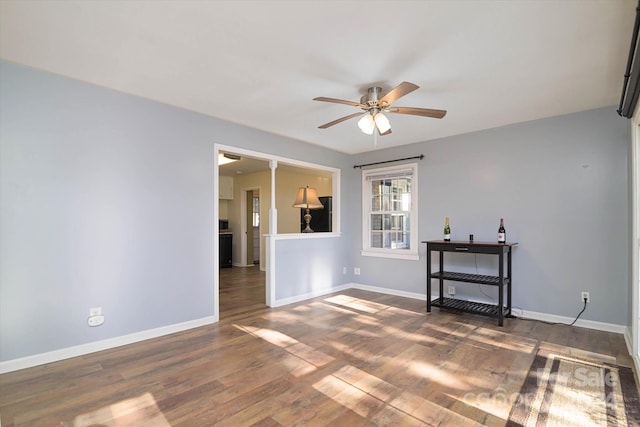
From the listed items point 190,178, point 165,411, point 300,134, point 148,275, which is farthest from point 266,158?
point 165,411

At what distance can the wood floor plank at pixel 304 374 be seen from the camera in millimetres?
1897

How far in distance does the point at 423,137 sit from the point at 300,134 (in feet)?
5.95

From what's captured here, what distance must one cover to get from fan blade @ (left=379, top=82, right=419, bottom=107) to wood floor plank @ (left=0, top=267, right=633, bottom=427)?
216cm

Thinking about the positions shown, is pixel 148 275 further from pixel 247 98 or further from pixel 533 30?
pixel 533 30

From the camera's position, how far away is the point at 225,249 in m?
8.09

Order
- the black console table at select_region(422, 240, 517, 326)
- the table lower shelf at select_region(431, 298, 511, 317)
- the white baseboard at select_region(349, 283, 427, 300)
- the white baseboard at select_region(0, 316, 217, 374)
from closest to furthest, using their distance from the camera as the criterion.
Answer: the white baseboard at select_region(0, 316, 217, 374)
the black console table at select_region(422, 240, 517, 326)
the table lower shelf at select_region(431, 298, 511, 317)
the white baseboard at select_region(349, 283, 427, 300)

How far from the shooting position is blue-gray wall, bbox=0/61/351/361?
2.47m

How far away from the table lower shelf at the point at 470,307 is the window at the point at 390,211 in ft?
2.89

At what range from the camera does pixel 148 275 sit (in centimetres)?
316

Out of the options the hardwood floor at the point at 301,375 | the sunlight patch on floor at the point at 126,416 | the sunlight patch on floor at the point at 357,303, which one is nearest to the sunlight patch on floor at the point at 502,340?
the hardwood floor at the point at 301,375

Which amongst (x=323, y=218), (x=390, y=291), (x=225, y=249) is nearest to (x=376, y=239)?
(x=390, y=291)

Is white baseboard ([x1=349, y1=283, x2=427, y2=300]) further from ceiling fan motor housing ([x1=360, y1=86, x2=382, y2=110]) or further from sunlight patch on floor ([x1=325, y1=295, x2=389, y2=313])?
ceiling fan motor housing ([x1=360, y1=86, x2=382, y2=110])

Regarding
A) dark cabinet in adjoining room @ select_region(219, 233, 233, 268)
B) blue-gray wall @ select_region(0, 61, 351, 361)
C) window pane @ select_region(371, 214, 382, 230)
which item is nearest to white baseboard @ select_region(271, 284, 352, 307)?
blue-gray wall @ select_region(0, 61, 351, 361)

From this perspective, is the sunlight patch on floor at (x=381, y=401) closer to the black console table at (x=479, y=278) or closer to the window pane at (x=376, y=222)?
the black console table at (x=479, y=278)
